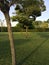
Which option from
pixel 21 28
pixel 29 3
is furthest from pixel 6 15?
pixel 21 28

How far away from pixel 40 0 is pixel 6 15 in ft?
5.29

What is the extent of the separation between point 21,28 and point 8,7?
52.6 metres

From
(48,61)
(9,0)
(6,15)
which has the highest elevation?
(9,0)

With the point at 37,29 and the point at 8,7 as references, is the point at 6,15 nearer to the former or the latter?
the point at 8,7

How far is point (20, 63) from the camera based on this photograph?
9734 mm

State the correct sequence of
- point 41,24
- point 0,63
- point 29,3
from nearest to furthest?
point 29,3 < point 0,63 < point 41,24

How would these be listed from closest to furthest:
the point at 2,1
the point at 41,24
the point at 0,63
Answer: the point at 2,1, the point at 0,63, the point at 41,24

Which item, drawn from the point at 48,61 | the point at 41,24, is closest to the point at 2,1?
the point at 48,61

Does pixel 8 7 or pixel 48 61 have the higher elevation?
pixel 8 7

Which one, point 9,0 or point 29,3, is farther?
point 29,3

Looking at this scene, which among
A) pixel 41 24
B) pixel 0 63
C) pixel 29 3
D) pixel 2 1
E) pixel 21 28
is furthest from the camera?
pixel 41 24

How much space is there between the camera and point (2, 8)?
7465mm

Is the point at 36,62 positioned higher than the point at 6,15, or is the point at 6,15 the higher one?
the point at 6,15

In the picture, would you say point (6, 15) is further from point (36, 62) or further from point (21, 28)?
point (21, 28)
